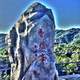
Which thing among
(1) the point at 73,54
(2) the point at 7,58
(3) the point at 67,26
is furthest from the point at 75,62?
(2) the point at 7,58

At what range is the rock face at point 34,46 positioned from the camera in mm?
5023

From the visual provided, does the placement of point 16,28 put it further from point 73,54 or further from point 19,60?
point 73,54

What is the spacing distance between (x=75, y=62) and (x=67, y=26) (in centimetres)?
41

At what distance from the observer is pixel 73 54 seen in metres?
5.21

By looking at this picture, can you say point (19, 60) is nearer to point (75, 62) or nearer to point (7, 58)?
point (7, 58)

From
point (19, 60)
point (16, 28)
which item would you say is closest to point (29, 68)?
point (19, 60)

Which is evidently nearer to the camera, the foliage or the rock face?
the rock face

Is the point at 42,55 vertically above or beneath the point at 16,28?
beneath

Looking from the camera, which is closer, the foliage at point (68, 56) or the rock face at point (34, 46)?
the rock face at point (34, 46)

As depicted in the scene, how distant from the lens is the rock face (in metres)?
5.02

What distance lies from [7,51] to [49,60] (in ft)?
1.57

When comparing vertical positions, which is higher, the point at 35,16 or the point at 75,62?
the point at 35,16

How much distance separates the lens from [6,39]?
203 inches

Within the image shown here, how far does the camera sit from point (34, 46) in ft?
16.5
